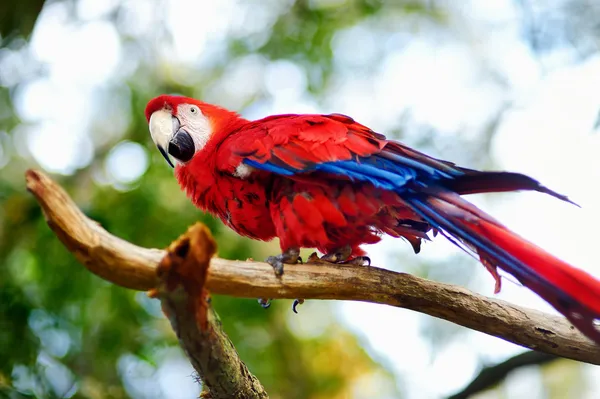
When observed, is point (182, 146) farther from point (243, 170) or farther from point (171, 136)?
point (243, 170)

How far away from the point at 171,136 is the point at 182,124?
82 millimetres

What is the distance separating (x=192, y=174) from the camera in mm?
2469

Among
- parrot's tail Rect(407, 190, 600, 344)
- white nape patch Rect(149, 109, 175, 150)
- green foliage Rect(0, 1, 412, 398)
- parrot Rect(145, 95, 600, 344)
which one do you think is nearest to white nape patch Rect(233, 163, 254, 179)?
parrot Rect(145, 95, 600, 344)

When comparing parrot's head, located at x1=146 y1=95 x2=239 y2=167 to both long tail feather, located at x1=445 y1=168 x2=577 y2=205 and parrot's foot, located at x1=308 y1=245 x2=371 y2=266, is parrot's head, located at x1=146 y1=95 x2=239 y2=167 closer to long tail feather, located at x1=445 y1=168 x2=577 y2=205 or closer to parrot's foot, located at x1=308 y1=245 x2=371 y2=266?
parrot's foot, located at x1=308 y1=245 x2=371 y2=266

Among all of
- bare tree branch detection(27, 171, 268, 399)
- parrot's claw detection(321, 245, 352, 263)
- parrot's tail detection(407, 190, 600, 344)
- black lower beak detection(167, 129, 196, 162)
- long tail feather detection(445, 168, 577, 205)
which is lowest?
bare tree branch detection(27, 171, 268, 399)

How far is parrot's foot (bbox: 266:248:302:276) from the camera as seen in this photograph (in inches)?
72.7

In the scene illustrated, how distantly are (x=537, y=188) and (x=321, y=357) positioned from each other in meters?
2.89

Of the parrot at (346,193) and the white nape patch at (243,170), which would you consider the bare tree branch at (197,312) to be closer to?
the parrot at (346,193)

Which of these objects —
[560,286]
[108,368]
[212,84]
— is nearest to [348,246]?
[560,286]

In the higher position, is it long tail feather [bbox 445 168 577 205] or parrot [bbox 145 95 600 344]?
long tail feather [bbox 445 168 577 205]

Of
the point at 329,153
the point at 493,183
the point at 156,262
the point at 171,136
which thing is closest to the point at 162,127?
the point at 171,136

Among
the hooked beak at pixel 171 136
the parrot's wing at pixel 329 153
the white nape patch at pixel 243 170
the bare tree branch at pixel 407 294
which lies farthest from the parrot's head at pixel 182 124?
the bare tree branch at pixel 407 294

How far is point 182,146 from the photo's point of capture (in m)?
2.55

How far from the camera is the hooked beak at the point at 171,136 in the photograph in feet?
8.39
